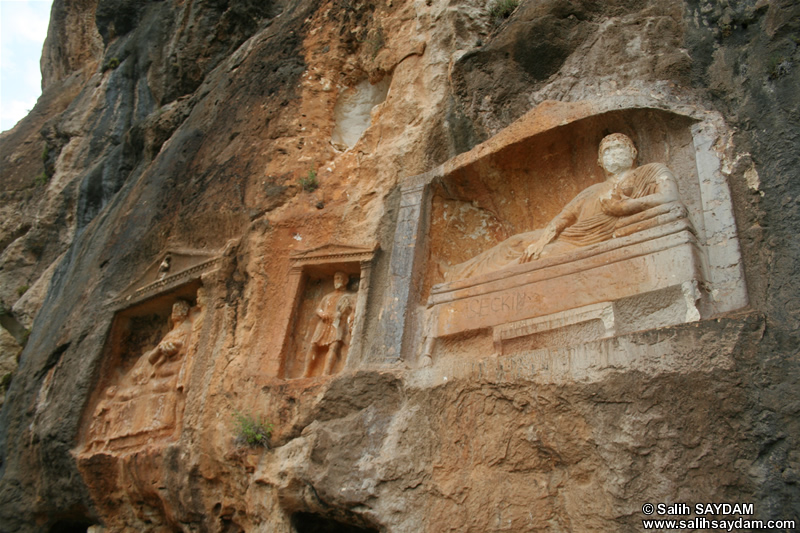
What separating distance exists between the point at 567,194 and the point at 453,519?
333 cm

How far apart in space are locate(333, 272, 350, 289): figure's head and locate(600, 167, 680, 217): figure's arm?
2.71 meters

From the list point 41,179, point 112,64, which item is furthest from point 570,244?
point 112,64

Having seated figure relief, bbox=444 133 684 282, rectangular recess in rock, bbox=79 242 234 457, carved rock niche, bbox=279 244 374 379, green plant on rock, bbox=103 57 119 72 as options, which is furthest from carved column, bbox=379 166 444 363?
green plant on rock, bbox=103 57 119 72

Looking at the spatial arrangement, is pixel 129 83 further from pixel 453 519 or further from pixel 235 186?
pixel 453 519

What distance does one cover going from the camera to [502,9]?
7945 millimetres

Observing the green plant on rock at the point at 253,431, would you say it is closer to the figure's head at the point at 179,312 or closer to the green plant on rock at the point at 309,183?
the figure's head at the point at 179,312

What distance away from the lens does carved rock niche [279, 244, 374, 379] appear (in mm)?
6516

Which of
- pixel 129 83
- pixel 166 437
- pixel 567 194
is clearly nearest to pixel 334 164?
pixel 567 194

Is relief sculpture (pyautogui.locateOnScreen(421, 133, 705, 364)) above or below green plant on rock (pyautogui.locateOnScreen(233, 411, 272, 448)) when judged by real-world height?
above

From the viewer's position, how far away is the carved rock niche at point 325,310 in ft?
21.4

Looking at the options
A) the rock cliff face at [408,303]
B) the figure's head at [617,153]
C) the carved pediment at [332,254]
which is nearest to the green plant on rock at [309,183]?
the rock cliff face at [408,303]

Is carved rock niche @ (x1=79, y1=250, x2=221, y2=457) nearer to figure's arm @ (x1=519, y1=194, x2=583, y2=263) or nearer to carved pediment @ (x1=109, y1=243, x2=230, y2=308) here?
carved pediment @ (x1=109, y1=243, x2=230, y2=308)

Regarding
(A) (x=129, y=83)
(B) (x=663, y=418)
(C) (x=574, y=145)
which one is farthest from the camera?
(A) (x=129, y=83)

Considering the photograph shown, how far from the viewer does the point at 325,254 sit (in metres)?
7.03
